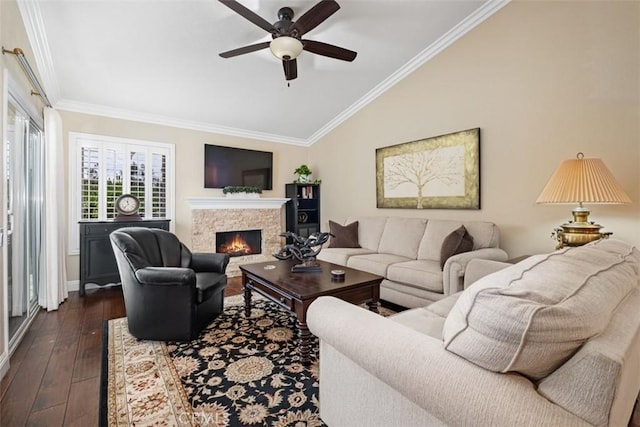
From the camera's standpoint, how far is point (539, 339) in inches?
27.6

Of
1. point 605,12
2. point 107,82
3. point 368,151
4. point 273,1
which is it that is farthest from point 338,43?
point 107,82

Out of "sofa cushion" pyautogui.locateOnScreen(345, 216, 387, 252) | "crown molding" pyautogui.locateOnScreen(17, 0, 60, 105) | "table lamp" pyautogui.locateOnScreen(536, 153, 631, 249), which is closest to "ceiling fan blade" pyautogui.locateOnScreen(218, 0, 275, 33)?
"crown molding" pyautogui.locateOnScreen(17, 0, 60, 105)

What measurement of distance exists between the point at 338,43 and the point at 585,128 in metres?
2.52

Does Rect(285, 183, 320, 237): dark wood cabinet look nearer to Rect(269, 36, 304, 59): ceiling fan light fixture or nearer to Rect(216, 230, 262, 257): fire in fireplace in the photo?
Rect(216, 230, 262, 257): fire in fireplace

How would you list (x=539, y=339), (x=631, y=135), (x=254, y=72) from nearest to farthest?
(x=539, y=339)
(x=631, y=135)
(x=254, y=72)

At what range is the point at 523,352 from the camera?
72 centimetres

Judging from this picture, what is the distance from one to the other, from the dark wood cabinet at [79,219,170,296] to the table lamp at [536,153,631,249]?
454 cm

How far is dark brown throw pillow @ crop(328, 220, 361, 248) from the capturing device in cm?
421

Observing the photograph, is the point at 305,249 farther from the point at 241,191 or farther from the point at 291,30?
the point at 241,191

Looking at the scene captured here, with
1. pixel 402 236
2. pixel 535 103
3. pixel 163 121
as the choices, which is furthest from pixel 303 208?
pixel 535 103

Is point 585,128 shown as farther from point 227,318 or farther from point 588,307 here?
point 227,318

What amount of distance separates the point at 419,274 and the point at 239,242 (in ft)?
10.7

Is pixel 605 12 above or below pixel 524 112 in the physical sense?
above

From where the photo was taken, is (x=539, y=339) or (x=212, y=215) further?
(x=212, y=215)
